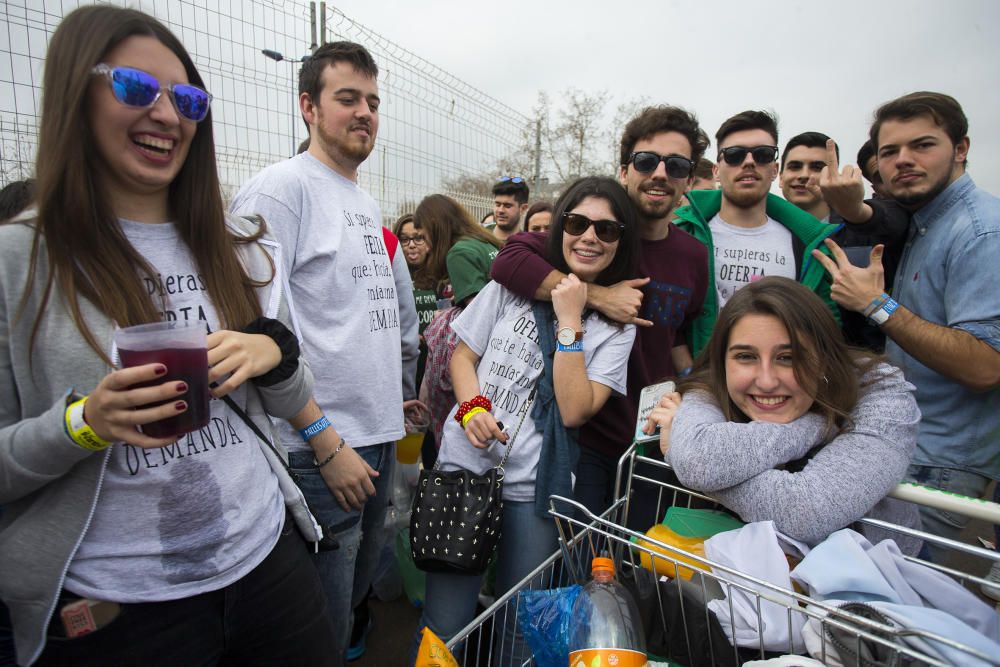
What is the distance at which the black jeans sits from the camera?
1.11 m

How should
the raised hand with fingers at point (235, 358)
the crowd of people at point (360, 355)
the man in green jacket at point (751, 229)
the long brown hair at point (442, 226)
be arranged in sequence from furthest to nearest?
the long brown hair at point (442, 226) → the man in green jacket at point (751, 229) → the raised hand with fingers at point (235, 358) → the crowd of people at point (360, 355)

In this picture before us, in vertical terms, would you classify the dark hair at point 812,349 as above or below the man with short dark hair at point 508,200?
below

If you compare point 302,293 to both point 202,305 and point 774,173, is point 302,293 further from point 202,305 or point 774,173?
point 774,173

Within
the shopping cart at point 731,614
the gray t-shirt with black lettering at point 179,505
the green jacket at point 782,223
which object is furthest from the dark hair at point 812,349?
the gray t-shirt with black lettering at point 179,505

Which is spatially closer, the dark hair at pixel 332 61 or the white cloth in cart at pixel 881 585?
the white cloth in cart at pixel 881 585

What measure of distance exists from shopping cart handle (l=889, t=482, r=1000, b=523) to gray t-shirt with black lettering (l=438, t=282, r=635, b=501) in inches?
35.9

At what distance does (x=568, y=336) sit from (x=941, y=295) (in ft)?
5.43

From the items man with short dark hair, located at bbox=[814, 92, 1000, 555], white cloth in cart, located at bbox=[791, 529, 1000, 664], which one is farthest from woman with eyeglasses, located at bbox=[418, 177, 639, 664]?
man with short dark hair, located at bbox=[814, 92, 1000, 555]

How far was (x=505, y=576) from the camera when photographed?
2045 millimetres

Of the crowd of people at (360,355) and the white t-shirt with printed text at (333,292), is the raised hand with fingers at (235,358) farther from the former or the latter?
the white t-shirt with printed text at (333,292)

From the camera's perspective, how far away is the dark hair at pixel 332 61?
7.03 ft

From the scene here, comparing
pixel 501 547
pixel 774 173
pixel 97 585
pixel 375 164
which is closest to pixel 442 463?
pixel 501 547

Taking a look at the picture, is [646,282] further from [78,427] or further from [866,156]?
[866,156]

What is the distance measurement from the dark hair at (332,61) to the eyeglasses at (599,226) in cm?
102
